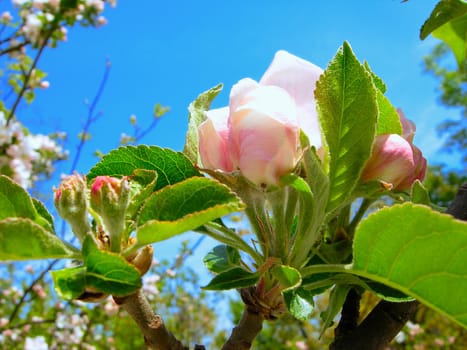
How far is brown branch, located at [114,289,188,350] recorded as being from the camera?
0.48 metres

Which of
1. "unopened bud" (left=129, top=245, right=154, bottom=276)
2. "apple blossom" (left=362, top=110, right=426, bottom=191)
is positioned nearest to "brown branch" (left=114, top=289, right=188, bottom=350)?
"unopened bud" (left=129, top=245, right=154, bottom=276)

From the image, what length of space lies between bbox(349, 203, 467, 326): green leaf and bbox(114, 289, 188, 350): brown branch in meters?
0.21

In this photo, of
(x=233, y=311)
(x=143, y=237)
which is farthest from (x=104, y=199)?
(x=233, y=311)

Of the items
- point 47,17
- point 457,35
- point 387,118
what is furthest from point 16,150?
point 387,118

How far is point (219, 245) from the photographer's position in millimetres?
685

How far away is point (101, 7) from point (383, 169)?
4251 millimetres

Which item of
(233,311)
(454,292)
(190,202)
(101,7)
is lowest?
(454,292)

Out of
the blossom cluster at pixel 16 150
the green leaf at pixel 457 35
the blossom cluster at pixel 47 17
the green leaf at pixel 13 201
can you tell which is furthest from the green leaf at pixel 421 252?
the blossom cluster at pixel 47 17

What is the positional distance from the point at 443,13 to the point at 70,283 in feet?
2.01

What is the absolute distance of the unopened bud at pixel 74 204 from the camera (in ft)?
1.44

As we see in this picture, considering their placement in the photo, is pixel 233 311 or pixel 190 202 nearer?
pixel 190 202

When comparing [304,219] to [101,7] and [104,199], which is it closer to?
[104,199]

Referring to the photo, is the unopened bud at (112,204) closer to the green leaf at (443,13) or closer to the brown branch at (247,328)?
the brown branch at (247,328)

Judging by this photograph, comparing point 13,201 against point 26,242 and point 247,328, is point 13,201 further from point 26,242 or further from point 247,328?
point 247,328
